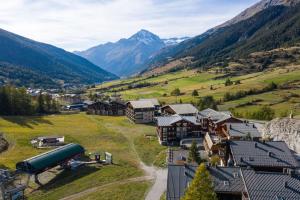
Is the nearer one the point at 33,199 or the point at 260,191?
the point at 260,191

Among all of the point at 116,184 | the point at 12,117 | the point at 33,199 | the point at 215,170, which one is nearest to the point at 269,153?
the point at 215,170

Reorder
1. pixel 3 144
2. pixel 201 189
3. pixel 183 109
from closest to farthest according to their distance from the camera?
pixel 201 189
pixel 3 144
pixel 183 109

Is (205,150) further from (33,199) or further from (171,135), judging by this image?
(33,199)

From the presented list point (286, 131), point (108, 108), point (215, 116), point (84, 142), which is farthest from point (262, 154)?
point (108, 108)

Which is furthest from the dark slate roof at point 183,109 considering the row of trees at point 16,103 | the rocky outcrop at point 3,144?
the rocky outcrop at point 3,144

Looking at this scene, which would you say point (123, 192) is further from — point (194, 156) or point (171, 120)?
point (171, 120)

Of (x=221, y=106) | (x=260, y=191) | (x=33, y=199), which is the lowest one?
(x=33, y=199)

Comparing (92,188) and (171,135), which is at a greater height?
(171,135)

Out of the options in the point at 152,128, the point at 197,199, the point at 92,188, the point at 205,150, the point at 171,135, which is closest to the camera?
the point at 197,199
